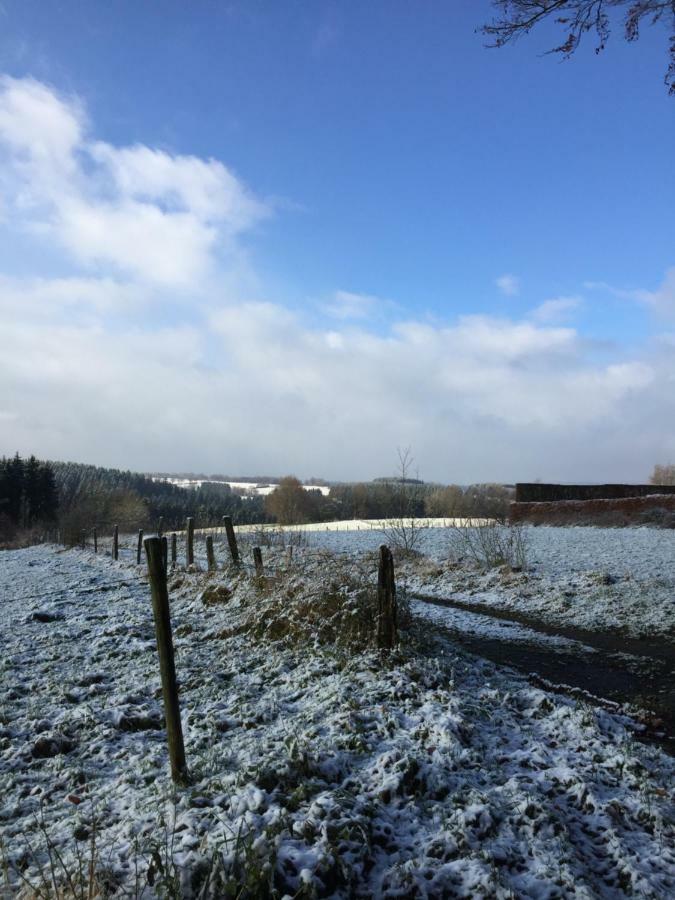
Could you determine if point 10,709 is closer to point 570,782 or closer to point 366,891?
point 366,891

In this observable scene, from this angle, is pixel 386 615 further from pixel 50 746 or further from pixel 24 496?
pixel 24 496

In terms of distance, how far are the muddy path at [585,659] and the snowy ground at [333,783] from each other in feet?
3.29

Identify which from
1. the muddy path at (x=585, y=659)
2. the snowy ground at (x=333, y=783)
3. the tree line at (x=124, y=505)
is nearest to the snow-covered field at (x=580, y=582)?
the muddy path at (x=585, y=659)

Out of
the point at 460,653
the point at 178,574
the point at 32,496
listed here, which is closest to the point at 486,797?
the point at 460,653

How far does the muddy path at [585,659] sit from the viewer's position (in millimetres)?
6848

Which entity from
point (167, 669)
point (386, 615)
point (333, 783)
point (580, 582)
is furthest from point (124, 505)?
point (333, 783)

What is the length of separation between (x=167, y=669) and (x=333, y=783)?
1709 millimetres

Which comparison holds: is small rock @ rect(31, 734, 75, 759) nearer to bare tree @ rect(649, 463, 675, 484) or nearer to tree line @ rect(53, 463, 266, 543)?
tree line @ rect(53, 463, 266, 543)

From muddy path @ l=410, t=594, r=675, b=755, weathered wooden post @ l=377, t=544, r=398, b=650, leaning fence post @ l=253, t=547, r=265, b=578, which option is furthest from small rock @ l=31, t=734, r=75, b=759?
muddy path @ l=410, t=594, r=675, b=755

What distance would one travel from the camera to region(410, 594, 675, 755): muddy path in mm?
6848

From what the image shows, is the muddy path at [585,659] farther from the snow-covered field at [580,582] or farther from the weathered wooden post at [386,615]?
the weathered wooden post at [386,615]

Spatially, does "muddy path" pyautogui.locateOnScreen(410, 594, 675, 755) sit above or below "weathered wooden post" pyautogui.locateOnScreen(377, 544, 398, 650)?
below

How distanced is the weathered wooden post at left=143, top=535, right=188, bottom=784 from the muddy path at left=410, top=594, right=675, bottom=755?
194 inches

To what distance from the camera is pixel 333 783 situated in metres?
4.47
